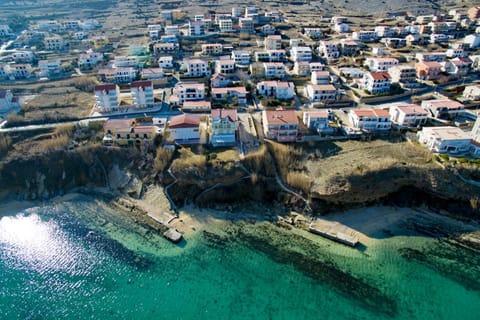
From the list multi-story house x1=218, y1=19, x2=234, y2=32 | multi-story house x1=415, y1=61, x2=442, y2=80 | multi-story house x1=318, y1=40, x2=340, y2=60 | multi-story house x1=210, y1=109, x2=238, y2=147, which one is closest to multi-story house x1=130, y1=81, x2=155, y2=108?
multi-story house x1=210, y1=109, x2=238, y2=147

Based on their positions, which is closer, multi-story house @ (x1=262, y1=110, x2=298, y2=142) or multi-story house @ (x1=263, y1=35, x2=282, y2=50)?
multi-story house @ (x1=262, y1=110, x2=298, y2=142)

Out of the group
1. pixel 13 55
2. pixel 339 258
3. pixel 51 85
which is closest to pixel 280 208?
pixel 339 258

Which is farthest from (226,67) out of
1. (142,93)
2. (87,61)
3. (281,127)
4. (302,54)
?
(87,61)

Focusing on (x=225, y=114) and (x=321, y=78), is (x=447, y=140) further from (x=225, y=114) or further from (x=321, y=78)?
(x=225, y=114)

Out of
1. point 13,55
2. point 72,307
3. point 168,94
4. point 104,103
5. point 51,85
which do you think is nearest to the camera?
point 72,307

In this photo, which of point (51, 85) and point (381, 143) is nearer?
point (381, 143)

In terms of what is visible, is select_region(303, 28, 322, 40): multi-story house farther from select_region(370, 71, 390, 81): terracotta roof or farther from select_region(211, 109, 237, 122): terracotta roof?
select_region(211, 109, 237, 122): terracotta roof

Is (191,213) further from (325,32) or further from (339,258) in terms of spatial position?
(325,32)
